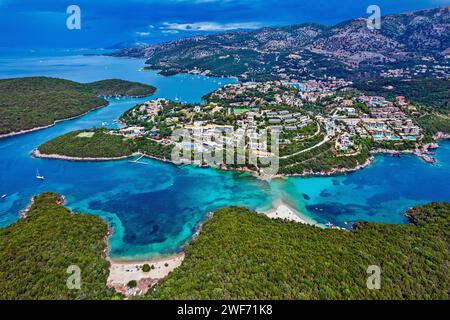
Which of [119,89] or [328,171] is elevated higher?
[119,89]

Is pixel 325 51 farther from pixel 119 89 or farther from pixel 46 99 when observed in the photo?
pixel 46 99

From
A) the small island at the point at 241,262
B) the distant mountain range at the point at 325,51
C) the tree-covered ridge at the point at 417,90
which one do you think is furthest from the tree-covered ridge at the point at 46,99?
the tree-covered ridge at the point at 417,90

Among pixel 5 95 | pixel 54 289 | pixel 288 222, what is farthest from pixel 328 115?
pixel 5 95

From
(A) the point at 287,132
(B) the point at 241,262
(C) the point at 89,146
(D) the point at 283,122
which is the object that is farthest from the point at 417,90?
(C) the point at 89,146

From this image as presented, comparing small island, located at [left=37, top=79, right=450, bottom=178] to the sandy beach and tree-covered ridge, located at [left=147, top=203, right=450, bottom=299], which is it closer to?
tree-covered ridge, located at [left=147, top=203, right=450, bottom=299]

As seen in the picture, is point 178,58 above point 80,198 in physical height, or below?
above

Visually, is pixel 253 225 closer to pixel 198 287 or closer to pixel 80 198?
pixel 198 287
